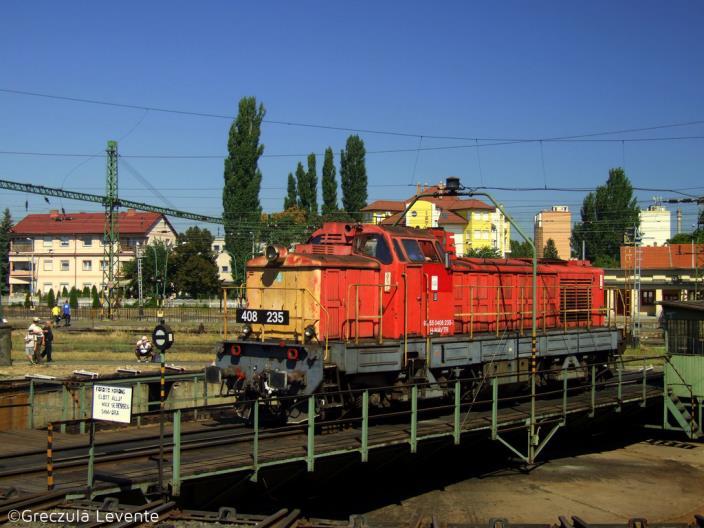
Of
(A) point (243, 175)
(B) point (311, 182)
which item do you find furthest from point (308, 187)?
(A) point (243, 175)

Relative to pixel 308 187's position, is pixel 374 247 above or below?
below

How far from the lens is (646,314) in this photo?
6494 centimetres

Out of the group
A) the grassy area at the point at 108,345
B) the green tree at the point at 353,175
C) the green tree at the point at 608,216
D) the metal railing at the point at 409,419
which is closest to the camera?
the metal railing at the point at 409,419

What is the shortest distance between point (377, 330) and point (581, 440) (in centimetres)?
821

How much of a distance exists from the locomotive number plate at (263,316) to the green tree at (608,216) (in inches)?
2685

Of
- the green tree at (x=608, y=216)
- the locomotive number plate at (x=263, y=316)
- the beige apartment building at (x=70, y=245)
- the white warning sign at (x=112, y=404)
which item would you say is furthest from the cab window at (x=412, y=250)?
the beige apartment building at (x=70, y=245)

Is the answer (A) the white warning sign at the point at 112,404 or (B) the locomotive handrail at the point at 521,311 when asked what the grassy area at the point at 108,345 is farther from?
(A) the white warning sign at the point at 112,404

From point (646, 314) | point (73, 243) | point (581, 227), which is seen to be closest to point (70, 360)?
point (646, 314)

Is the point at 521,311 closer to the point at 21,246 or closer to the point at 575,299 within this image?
the point at 575,299

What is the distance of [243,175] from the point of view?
57.8 meters

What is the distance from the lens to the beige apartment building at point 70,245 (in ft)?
280

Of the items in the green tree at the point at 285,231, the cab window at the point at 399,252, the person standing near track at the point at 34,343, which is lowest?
the person standing near track at the point at 34,343

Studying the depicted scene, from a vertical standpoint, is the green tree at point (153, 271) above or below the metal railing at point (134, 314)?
above

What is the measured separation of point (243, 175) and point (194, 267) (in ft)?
51.6
